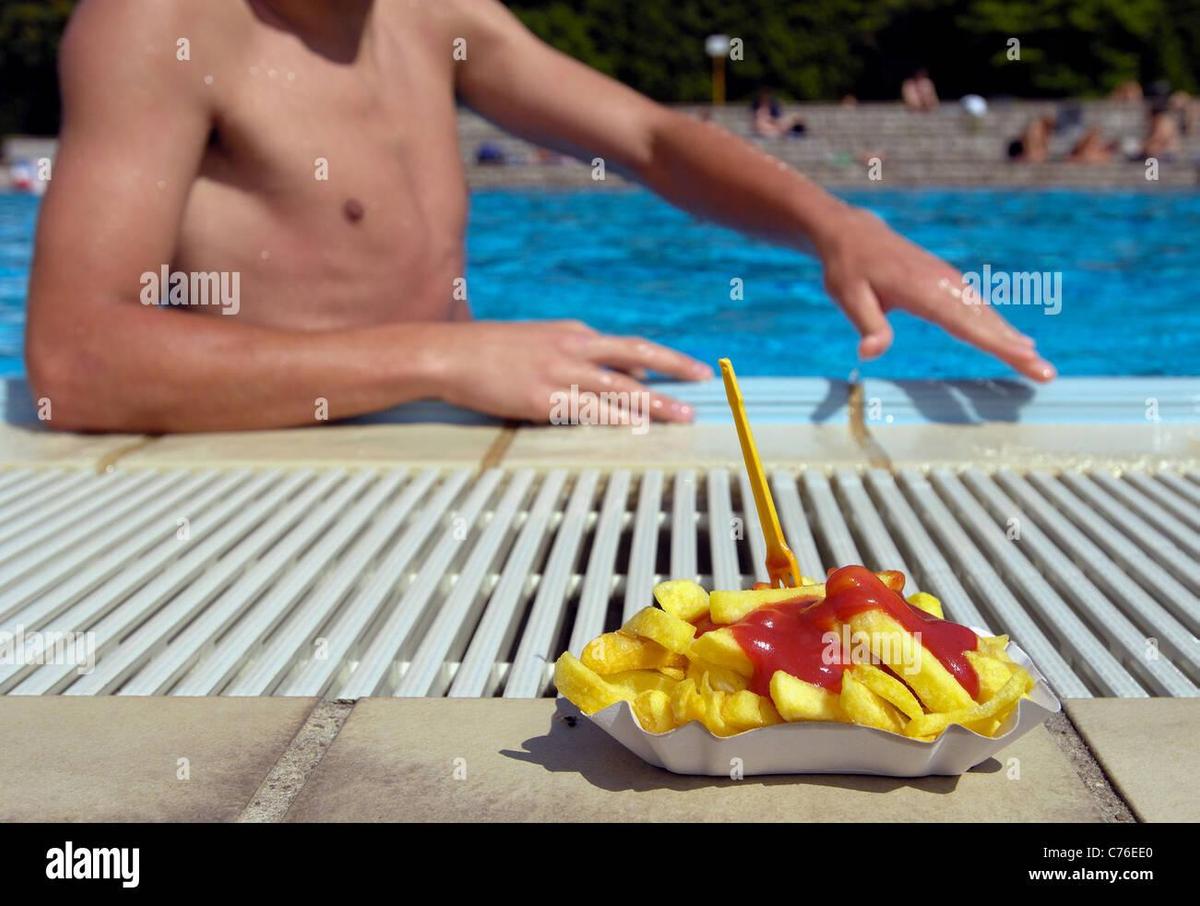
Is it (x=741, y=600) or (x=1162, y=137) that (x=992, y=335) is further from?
(x=1162, y=137)

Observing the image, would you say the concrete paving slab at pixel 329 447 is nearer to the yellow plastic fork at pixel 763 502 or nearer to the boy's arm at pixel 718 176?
the boy's arm at pixel 718 176

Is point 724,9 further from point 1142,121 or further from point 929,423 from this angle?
point 929,423

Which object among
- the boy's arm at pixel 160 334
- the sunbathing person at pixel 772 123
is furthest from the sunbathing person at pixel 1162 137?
the boy's arm at pixel 160 334

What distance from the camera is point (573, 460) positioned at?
2254 millimetres

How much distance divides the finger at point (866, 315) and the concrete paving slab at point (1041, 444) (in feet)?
0.51

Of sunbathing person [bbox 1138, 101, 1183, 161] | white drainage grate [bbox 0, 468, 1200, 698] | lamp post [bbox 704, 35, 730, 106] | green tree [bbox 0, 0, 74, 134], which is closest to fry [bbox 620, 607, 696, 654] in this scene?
white drainage grate [bbox 0, 468, 1200, 698]

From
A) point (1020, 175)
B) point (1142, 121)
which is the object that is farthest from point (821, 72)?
point (1020, 175)

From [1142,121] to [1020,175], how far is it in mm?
5035

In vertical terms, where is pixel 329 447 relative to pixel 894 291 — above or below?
below

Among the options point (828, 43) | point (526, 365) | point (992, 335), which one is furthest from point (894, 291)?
point (828, 43)

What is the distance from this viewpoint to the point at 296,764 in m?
1.11

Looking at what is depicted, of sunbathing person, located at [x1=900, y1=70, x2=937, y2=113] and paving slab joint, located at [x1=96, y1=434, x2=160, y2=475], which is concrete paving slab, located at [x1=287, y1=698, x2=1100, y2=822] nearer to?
paving slab joint, located at [x1=96, y1=434, x2=160, y2=475]

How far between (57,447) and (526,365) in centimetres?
90

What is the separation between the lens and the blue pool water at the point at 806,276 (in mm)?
5852
